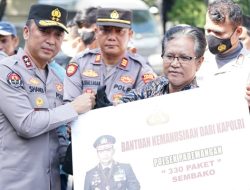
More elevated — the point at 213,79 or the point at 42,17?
the point at 42,17

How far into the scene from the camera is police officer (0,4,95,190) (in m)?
4.90

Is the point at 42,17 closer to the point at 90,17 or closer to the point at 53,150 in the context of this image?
the point at 53,150

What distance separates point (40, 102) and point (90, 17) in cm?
357

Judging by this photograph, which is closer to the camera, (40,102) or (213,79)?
(213,79)

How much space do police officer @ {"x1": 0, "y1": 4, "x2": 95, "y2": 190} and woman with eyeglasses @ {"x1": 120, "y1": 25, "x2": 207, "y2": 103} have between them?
1.72ft

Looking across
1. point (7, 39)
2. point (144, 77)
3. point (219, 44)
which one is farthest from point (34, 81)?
point (7, 39)

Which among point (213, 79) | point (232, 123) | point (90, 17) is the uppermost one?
point (90, 17)

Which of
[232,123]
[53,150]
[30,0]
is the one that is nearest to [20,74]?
[53,150]

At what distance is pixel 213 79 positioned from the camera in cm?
474

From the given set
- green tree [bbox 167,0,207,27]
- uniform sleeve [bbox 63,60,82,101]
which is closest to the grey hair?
uniform sleeve [bbox 63,60,82,101]

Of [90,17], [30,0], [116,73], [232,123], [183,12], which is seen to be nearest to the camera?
[232,123]

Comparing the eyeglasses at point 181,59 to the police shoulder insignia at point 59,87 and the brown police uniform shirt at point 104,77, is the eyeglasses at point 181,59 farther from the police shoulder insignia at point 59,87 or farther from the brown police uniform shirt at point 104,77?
the police shoulder insignia at point 59,87

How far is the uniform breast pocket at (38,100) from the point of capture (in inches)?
198

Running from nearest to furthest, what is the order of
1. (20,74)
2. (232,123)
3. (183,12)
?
(232,123)
(20,74)
(183,12)
